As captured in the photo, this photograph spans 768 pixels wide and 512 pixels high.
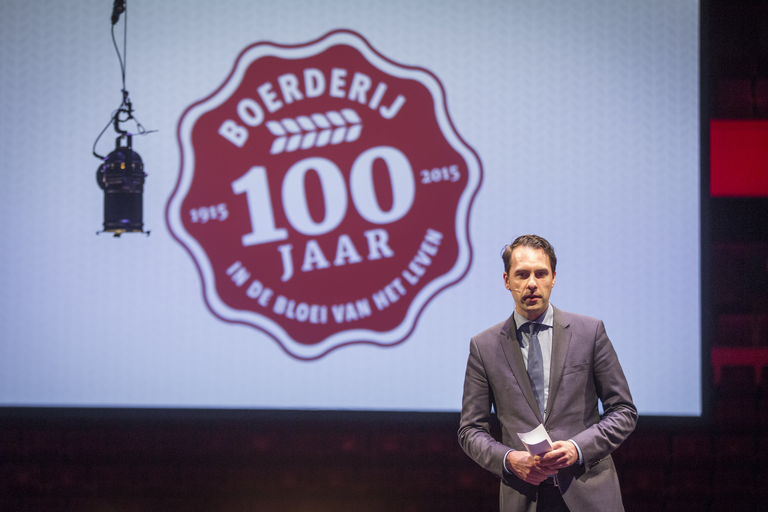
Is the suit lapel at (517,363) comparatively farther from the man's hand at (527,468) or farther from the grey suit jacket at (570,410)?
the man's hand at (527,468)

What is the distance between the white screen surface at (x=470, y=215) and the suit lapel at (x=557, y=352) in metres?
0.95

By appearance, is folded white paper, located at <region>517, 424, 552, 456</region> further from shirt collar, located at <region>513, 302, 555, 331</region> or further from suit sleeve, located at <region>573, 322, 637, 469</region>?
shirt collar, located at <region>513, 302, 555, 331</region>

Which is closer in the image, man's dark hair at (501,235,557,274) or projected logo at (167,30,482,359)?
man's dark hair at (501,235,557,274)

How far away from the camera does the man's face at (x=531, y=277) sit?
1642 mm

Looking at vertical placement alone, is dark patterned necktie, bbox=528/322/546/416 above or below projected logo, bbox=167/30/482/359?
below

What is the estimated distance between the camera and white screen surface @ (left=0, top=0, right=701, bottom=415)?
266 cm

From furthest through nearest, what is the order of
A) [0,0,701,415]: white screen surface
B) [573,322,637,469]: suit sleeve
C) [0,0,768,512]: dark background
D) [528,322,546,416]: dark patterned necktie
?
1. [0,0,768,512]: dark background
2. [0,0,701,415]: white screen surface
3. [528,322,546,416]: dark patterned necktie
4. [573,322,637,469]: suit sleeve

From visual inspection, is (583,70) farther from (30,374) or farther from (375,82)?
(30,374)

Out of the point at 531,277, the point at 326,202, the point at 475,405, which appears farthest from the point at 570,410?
the point at 326,202

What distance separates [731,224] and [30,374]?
3.48m

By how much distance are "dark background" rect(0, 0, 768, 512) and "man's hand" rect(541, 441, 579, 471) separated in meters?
1.29

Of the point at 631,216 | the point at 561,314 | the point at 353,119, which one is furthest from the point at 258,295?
the point at 631,216

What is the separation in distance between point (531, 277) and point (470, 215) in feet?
3.58

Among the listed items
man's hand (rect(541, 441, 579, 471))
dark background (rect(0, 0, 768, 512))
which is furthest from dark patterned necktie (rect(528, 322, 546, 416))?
dark background (rect(0, 0, 768, 512))
